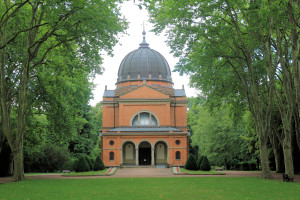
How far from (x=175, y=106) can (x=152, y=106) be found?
4.26 m

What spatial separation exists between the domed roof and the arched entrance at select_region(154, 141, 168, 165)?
10.4 meters

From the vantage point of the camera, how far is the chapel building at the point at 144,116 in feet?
141

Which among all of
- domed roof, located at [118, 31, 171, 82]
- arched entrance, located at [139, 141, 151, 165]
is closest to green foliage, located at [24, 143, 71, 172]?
arched entrance, located at [139, 141, 151, 165]

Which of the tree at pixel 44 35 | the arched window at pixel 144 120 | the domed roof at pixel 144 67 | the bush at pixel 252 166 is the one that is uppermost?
the domed roof at pixel 144 67

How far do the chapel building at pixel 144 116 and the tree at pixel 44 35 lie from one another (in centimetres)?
1935

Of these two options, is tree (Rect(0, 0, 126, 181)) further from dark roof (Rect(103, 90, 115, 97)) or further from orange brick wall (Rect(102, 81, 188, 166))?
dark roof (Rect(103, 90, 115, 97))

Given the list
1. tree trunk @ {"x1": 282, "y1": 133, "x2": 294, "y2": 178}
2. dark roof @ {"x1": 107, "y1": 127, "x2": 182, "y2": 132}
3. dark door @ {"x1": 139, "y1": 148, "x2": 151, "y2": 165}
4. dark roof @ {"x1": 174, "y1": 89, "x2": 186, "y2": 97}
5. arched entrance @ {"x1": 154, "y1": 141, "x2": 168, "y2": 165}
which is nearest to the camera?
tree trunk @ {"x1": 282, "y1": 133, "x2": 294, "y2": 178}

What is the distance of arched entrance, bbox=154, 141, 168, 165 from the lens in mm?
45250

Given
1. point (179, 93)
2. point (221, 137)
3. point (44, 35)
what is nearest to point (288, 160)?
point (44, 35)

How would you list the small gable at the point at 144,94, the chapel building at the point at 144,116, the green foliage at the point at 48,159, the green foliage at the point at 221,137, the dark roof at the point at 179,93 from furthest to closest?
the dark roof at the point at 179,93
the green foliage at the point at 221,137
the small gable at the point at 144,94
the green foliage at the point at 48,159
the chapel building at the point at 144,116

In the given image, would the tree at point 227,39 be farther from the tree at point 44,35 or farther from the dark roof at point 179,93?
the dark roof at point 179,93

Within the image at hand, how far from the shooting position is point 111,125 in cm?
4881

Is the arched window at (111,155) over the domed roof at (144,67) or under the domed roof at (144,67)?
under

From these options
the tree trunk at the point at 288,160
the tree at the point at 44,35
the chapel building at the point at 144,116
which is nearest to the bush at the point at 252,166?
the chapel building at the point at 144,116
